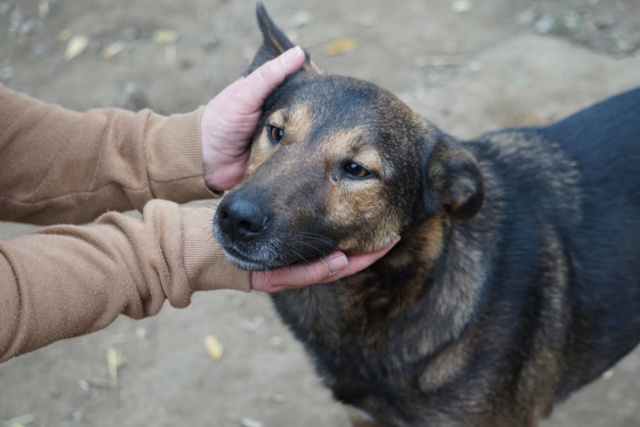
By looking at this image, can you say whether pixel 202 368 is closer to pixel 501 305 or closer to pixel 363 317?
pixel 363 317

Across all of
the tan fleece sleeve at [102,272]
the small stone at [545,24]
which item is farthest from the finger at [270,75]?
the small stone at [545,24]

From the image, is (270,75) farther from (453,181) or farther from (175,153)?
(453,181)

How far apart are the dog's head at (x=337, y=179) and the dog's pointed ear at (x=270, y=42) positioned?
→ 1.13 feet

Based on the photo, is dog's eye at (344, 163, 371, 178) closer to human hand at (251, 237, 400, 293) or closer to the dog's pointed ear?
human hand at (251, 237, 400, 293)

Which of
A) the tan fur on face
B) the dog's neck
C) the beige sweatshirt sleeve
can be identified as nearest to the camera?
the beige sweatshirt sleeve

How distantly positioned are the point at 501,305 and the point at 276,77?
1535 mm

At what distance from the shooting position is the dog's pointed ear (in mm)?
3225

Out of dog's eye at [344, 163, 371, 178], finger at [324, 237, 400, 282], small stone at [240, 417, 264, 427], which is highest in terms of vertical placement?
dog's eye at [344, 163, 371, 178]

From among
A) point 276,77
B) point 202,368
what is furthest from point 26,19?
point 276,77

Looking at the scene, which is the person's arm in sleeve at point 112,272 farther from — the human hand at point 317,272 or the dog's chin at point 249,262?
the dog's chin at point 249,262

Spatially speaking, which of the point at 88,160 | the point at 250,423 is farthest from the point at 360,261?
the point at 250,423

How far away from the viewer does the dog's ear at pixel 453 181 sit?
109 inches

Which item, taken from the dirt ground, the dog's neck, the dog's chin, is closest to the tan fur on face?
the dog's neck

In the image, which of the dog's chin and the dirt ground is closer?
the dog's chin
